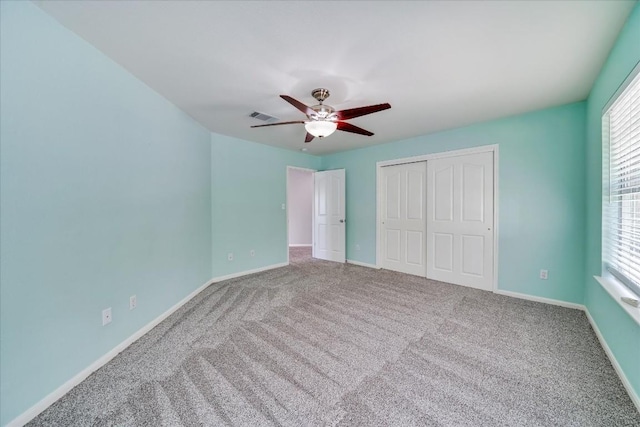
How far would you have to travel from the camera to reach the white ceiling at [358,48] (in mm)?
1365

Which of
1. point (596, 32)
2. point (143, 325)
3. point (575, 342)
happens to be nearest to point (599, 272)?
point (575, 342)

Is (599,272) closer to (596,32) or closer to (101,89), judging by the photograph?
(596,32)

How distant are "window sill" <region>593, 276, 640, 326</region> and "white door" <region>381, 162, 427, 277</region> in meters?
2.08

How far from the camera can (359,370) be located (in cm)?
175

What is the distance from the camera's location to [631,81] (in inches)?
58.1

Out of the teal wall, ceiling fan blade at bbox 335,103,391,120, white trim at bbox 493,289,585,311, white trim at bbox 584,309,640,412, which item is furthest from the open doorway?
white trim at bbox 584,309,640,412

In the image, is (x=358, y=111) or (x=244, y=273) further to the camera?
(x=244, y=273)

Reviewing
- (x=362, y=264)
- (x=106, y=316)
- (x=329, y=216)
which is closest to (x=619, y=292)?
(x=362, y=264)

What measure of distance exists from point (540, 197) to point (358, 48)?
2844mm

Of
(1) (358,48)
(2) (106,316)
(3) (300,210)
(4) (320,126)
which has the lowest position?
(2) (106,316)

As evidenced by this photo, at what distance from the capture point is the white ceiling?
1365 millimetres

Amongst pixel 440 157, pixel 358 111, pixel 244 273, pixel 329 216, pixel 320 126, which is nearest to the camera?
pixel 358 111

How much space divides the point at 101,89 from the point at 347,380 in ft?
9.10

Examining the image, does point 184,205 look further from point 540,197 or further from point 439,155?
point 540,197
